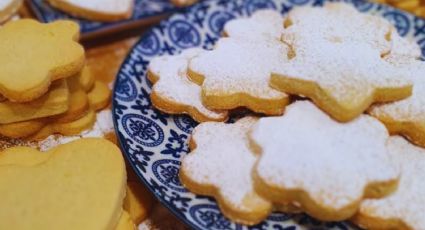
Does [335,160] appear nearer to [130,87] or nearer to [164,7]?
[130,87]

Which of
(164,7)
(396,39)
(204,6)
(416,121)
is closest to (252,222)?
(416,121)

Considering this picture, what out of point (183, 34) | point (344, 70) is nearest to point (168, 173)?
point (344, 70)

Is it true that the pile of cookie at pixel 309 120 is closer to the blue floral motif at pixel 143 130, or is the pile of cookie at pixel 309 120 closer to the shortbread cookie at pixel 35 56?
the blue floral motif at pixel 143 130

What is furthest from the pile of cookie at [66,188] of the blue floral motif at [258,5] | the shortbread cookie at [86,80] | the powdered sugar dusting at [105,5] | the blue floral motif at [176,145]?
the blue floral motif at [258,5]

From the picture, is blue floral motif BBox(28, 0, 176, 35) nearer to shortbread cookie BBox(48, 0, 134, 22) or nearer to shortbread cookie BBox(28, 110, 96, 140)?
shortbread cookie BBox(48, 0, 134, 22)

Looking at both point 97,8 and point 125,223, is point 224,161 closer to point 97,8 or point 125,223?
point 125,223
